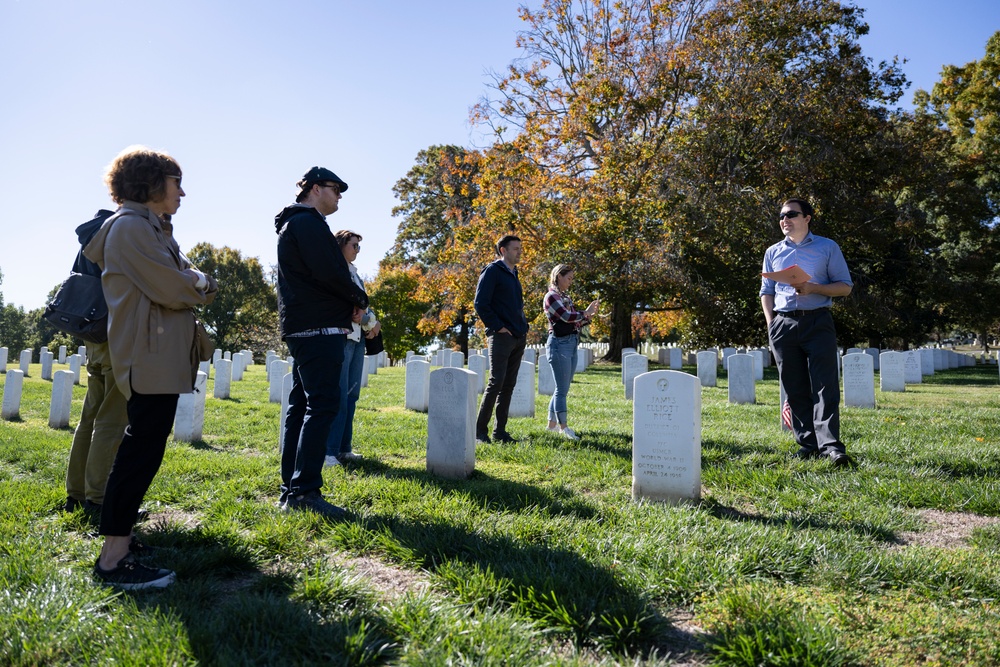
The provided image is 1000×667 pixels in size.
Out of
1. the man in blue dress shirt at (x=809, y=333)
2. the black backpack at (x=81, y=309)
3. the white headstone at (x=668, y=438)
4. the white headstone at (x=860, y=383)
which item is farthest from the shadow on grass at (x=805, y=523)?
the white headstone at (x=860, y=383)

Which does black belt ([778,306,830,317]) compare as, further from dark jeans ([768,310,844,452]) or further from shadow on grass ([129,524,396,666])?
shadow on grass ([129,524,396,666])

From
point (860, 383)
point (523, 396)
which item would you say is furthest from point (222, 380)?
point (860, 383)

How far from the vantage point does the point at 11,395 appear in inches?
350

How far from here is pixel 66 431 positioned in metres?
7.70

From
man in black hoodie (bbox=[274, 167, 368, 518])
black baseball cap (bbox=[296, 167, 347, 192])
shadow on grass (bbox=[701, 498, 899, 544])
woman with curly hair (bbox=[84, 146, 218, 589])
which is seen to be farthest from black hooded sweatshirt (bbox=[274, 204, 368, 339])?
shadow on grass (bbox=[701, 498, 899, 544])

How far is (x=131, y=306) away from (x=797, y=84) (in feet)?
65.0

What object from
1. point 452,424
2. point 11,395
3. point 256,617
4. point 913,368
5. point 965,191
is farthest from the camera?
point 965,191

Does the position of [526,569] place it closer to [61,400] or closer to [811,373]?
[811,373]

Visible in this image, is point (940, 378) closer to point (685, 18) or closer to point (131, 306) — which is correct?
point (685, 18)

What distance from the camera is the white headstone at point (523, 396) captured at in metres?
8.37

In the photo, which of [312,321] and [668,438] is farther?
[668,438]

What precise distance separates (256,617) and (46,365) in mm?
18655

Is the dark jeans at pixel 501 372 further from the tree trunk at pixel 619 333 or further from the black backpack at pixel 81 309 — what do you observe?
the tree trunk at pixel 619 333

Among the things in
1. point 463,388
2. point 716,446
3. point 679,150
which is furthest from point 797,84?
point 463,388
